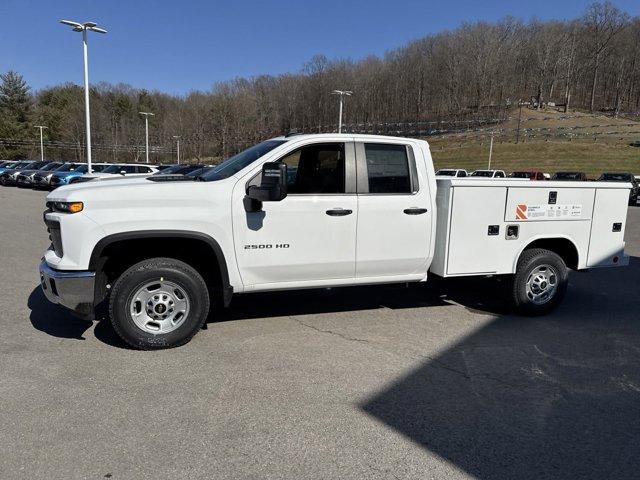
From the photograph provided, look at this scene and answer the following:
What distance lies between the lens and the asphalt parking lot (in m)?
3.15

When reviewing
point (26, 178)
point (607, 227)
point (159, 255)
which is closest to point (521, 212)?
point (607, 227)

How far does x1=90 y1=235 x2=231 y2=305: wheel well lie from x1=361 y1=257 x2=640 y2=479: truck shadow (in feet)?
6.84

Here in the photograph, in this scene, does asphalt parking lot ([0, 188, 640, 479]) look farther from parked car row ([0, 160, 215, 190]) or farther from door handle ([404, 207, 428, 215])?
parked car row ([0, 160, 215, 190])

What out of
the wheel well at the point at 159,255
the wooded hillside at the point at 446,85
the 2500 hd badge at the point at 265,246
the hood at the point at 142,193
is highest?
the wooded hillside at the point at 446,85

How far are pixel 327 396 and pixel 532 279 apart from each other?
3.47 metres

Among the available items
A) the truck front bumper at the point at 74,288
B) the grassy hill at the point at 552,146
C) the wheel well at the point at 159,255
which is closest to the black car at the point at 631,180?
the grassy hill at the point at 552,146

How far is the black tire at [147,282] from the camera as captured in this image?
4668mm

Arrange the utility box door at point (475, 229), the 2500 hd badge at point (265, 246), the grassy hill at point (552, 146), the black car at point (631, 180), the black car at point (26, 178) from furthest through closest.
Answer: the grassy hill at point (552, 146)
the black car at point (26, 178)
the black car at point (631, 180)
the utility box door at point (475, 229)
the 2500 hd badge at point (265, 246)

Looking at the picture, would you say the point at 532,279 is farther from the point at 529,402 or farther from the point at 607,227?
the point at 529,402

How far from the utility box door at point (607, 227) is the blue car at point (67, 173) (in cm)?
2640

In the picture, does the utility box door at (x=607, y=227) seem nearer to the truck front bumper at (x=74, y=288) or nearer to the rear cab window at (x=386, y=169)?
the rear cab window at (x=386, y=169)

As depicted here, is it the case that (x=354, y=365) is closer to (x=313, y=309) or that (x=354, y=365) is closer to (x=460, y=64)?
(x=313, y=309)

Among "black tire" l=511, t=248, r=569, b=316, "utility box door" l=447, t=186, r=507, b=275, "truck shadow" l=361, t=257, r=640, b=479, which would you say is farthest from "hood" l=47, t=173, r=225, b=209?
"black tire" l=511, t=248, r=569, b=316

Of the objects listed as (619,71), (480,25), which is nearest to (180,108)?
(480,25)
